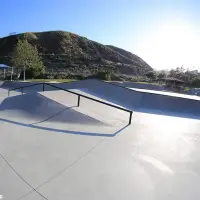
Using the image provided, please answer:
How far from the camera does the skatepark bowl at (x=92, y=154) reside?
109 inches

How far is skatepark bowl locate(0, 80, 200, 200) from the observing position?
2.76 m

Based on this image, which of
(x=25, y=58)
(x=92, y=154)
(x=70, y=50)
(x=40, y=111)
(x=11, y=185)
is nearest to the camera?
(x=11, y=185)

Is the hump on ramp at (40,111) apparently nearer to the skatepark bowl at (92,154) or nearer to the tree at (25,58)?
the skatepark bowl at (92,154)

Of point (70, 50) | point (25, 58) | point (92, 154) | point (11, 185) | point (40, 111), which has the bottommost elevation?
point (11, 185)

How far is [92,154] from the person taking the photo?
3.61 m

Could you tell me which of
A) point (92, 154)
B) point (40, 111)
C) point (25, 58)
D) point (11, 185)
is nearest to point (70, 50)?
point (25, 58)

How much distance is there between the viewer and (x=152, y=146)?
163 inches

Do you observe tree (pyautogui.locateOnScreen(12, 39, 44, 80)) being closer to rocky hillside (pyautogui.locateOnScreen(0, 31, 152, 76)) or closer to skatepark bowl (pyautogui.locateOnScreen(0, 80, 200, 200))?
skatepark bowl (pyautogui.locateOnScreen(0, 80, 200, 200))

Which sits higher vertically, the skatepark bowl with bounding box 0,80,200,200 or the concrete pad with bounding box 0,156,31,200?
the skatepark bowl with bounding box 0,80,200,200

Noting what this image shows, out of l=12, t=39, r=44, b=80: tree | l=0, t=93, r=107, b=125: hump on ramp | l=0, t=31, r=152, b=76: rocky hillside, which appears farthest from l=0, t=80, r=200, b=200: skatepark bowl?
l=0, t=31, r=152, b=76: rocky hillside

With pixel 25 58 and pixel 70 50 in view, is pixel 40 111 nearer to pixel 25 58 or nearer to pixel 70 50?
pixel 25 58

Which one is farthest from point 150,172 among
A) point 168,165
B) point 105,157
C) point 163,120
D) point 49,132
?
point 163,120

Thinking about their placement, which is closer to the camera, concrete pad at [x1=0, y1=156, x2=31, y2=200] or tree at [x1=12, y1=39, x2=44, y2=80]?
concrete pad at [x1=0, y1=156, x2=31, y2=200]

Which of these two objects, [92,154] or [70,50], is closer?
[92,154]
